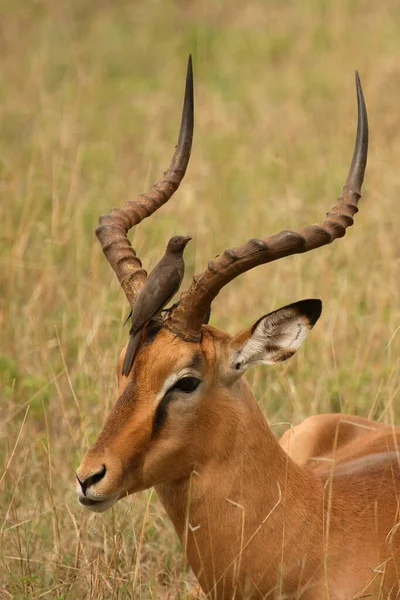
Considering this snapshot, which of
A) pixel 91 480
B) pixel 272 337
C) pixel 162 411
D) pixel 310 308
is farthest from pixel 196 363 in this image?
pixel 91 480

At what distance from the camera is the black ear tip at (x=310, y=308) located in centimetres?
444

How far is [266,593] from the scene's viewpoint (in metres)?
4.53

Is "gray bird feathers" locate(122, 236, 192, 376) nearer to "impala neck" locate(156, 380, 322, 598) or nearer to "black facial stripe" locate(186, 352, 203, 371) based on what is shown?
"black facial stripe" locate(186, 352, 203, 371)

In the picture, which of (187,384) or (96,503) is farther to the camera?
(187,384)

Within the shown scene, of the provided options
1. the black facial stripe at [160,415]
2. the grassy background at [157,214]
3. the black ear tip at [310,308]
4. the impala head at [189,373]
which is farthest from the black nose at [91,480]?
the black ear tip at [310,308]

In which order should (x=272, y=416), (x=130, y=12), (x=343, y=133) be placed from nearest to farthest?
(x=272, y=416), (x=343, y=133), (x=130, y=12)

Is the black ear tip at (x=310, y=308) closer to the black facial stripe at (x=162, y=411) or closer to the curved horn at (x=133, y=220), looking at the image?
the black facial stripe at (x=162, y=411)

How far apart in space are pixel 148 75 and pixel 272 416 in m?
7.78

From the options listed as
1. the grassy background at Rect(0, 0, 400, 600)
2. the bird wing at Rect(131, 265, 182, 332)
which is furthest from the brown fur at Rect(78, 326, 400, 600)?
the grassy background at Rect(0, 0, 400, 600)

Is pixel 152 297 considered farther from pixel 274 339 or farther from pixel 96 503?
pixel 96 503

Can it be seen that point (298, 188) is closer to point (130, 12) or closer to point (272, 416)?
point (272, 416)

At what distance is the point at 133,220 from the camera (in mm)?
5039

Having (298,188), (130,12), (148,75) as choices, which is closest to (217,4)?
(130,12)

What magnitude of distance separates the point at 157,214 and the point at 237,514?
5115mm
